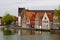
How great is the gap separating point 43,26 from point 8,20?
33.3 ft

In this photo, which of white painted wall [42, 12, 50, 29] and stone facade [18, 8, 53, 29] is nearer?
white painted wall [42, 12, 50, 29]

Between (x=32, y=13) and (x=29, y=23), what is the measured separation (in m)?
5.22

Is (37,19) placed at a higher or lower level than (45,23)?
higher

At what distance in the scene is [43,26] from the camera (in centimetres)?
5619

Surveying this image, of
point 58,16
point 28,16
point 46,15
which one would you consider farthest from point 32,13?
point 58,16

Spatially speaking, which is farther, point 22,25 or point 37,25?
point 22,25

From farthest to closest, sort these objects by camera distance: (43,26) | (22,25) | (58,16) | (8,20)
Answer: (22,25) → (8,20) → (43,26) → (58,16)

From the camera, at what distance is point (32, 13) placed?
65.8 meters

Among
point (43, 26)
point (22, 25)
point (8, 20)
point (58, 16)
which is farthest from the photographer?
point (22, 25)

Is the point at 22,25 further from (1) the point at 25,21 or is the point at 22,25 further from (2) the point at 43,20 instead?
(2) the point at 43,20

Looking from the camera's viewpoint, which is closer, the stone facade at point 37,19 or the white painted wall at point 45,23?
the white painted wall at point 45,23

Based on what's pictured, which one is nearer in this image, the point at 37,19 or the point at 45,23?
the point at 45,23

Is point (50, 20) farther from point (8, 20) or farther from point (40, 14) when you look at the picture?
point (8, 20)

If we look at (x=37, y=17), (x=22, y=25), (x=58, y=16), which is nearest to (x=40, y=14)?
(x=37, y=17)
